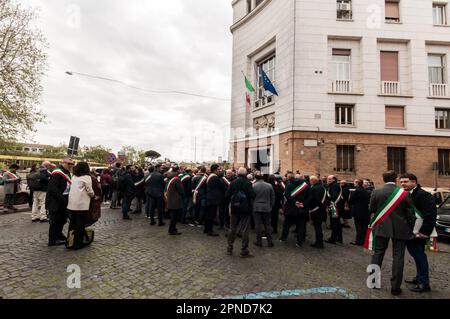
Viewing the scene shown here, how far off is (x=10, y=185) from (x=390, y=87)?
2422 centimetres

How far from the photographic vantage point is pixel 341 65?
709 inches

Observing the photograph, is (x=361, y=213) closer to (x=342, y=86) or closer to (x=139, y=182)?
(x=139, y=182)

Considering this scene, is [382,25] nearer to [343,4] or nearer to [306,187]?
[343,4]

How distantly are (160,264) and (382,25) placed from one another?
896 inches

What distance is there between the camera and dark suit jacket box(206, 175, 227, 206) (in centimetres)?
693

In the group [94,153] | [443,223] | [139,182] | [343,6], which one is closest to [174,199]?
[139,182]

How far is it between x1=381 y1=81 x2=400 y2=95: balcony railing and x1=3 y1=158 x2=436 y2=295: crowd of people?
1375 centimetres

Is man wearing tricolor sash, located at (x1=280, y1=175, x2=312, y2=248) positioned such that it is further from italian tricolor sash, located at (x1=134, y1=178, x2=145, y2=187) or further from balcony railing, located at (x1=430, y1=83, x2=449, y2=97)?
balcony railing, located at (x1=430, y1=83, x2=449, y2=97)

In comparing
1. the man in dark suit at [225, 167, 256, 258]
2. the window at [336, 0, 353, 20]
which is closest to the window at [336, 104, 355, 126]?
the window at [336, 0, 353, 20]

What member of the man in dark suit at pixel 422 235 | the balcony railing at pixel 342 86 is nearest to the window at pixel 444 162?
the balcony railing at pixel 342 86

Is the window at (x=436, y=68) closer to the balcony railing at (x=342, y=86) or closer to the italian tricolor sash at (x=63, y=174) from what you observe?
the balcony railing at (x=342, y=86)

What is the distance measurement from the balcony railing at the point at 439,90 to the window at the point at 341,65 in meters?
6.60
